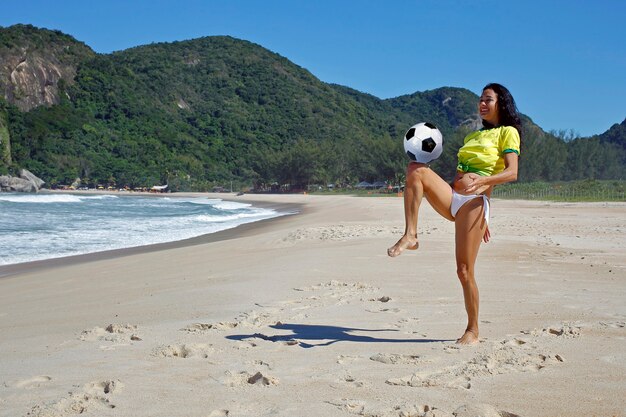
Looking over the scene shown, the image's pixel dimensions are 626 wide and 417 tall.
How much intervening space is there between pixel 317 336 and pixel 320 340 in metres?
0.14

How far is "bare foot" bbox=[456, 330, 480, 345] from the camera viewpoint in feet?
13.7

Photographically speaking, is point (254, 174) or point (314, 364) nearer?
point (314, 364)

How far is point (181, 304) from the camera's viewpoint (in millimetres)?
6148

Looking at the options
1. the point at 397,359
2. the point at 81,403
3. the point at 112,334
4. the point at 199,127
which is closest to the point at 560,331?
the point at 397,359

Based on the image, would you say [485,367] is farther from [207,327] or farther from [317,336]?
[207,327]

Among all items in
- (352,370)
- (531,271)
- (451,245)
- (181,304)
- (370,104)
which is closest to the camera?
(352,370)

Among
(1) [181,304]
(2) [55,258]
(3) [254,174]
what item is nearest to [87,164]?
(3) [254,174]

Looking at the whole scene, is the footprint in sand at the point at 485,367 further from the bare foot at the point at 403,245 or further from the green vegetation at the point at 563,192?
the green vegetation at the point at 563,192

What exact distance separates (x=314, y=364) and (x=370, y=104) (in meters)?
196

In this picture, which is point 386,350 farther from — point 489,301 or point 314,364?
point 489,301

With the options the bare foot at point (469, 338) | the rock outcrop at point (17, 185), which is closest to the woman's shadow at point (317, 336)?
the bare foot at point (469, 338)

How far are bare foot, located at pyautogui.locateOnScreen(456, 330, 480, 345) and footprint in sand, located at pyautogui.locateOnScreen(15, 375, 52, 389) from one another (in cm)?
264

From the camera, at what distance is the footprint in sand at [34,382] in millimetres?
3557

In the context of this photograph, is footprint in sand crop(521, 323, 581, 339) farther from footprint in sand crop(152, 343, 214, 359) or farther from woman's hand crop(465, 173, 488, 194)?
footprint in sand crop(152, 343, 214, 359)
